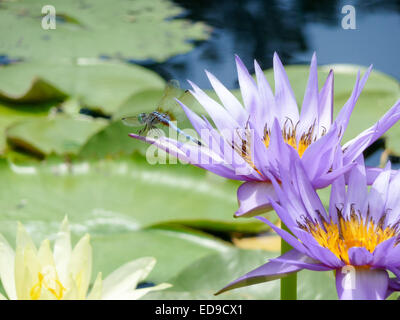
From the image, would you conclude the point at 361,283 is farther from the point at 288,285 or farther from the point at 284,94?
the point at 284,94

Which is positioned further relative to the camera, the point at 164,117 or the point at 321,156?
the point at 164,117

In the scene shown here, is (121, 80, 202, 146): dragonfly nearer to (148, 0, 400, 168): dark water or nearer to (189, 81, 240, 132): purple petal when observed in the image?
(189, 81, 240, 132): purple petal

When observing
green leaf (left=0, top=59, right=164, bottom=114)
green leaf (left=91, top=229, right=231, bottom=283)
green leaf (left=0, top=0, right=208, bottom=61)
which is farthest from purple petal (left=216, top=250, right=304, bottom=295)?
green leaf (left=0, top=0, right=208, bottom=61)

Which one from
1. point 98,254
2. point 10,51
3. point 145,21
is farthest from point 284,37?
point 98,254

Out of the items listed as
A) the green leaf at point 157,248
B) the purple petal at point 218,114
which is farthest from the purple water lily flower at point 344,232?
the green leaf at point 157,248

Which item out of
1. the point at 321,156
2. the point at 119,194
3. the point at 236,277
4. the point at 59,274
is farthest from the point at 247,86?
the point at 119,194
